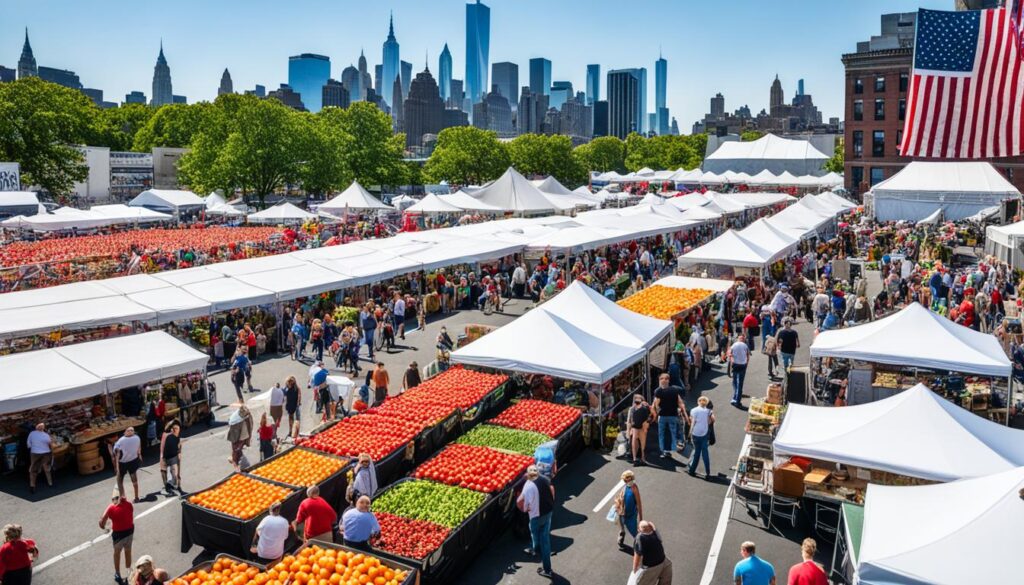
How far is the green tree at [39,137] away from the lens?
53.7 meters

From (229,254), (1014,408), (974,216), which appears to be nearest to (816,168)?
(974,216)

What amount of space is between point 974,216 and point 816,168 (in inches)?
1596

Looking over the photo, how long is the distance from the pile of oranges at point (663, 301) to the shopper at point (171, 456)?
10220 mm

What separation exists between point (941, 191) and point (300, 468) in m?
42.6

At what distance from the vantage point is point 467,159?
254 feet

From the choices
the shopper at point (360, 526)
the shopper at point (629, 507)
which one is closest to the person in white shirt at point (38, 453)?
the shopper at point (360, 526)

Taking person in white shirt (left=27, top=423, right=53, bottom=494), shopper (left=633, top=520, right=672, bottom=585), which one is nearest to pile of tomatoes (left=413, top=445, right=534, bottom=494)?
shopper (left=633, top=520, right=672, bottom=585)

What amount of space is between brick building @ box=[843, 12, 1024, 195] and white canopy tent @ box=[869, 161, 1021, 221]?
2255cm

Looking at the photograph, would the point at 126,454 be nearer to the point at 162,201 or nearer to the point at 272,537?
the point at 272,537

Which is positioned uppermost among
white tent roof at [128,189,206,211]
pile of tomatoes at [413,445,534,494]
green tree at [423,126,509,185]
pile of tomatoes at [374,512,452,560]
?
green tree at [423,126,509,185]

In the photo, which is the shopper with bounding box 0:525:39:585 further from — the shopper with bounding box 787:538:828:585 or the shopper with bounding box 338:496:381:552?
the shopper with bounding box 787:538:828:585

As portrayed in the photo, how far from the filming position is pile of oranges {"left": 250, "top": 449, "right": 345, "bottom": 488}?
382 inches

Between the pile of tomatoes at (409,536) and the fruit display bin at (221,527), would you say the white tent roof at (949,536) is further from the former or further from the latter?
the fruit display bin at (221,527)

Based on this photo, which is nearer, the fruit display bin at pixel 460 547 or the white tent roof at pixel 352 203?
the fruit display bin at pixel 460 547
